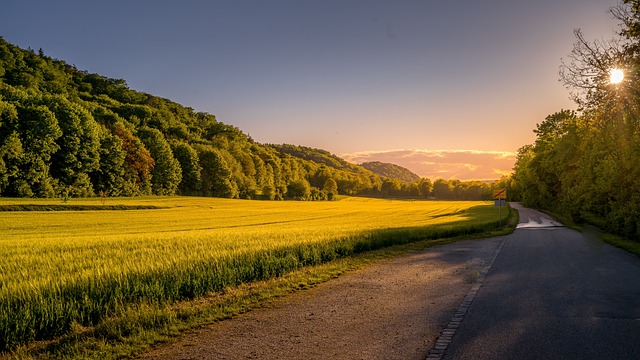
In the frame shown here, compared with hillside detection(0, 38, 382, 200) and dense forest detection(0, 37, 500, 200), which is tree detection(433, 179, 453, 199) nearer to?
dense forest detection(0, 37, 500, 200)

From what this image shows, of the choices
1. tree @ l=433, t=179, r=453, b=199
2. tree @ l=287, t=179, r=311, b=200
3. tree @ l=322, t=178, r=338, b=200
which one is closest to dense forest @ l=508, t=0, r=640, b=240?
tree @ l=287, t=179, r=311, b=200

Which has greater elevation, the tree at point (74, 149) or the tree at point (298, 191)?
the tree at point (74, 149)

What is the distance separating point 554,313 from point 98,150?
2777 inches

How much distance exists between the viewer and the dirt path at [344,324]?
6.16m

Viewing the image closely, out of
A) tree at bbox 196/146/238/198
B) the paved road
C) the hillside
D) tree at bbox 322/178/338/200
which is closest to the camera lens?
the paved road

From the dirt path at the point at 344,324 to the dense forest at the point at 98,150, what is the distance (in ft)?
181

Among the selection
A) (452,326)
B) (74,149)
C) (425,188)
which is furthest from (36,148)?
(425,188)

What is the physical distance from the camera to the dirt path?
6.16 metres

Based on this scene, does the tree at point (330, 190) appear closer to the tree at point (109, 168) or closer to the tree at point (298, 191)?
the tree at point (298, 191)

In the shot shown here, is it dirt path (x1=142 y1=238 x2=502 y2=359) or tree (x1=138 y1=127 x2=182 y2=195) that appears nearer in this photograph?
dirt path (x1=142 y1=238 x2=502 y2=359)

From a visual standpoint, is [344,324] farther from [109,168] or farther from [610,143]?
[109,168]

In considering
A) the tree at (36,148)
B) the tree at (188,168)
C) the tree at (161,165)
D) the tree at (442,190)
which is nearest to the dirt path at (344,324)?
the tree at (36,148)

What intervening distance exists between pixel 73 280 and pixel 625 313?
11741mm

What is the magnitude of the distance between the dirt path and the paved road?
0.61 m
